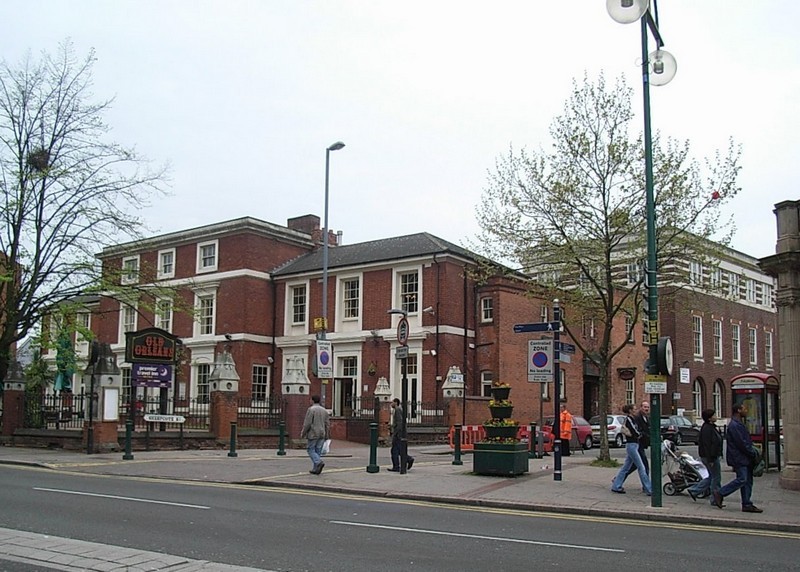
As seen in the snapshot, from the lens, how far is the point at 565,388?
136ft

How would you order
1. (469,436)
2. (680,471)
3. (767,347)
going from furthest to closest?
1. (767,347)
2. (469,436)
3. (680,471)

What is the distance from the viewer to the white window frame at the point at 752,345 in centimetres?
5706

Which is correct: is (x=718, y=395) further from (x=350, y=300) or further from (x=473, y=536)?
(x=473, y=536)

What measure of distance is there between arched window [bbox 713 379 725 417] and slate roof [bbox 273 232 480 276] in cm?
2365

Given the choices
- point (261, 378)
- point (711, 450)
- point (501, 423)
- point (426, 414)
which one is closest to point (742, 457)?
point (711, 450)

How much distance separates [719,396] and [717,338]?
379 cm

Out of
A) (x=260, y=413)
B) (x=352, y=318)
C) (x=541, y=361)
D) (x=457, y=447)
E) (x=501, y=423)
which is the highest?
(x=352, y=318)

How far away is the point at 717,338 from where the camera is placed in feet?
177

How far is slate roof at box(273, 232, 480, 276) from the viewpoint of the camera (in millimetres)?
38844

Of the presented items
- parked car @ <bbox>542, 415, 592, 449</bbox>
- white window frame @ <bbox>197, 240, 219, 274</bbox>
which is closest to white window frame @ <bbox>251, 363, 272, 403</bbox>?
white window frame @ <bbox>197, 240, 219, 274</bbox>

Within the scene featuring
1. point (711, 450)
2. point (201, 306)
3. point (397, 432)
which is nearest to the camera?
point (711, 450)

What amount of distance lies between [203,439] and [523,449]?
13.0 m

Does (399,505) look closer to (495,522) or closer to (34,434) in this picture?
(495,522)

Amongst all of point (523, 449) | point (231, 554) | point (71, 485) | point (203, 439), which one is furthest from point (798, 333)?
point (203, 439)
